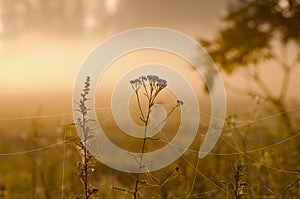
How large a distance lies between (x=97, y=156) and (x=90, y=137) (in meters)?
0.11

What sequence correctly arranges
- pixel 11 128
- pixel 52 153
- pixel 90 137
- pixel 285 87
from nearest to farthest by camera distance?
1. pixel 90 137
2. pixel 52 153
3. pixel 11 128
4. pixel 285 87

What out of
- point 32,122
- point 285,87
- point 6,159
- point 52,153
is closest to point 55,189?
point 52,153

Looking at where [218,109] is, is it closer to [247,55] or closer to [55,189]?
[55,189]

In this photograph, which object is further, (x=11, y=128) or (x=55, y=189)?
(x=11, y=128)

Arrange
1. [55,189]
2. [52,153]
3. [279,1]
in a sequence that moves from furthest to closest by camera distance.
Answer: [279,1], [52,153], [55,189]

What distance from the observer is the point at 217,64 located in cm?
1073

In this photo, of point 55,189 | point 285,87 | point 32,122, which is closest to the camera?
point 32,122

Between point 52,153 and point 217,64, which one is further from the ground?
point 217,64

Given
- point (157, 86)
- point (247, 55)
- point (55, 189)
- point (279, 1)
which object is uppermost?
point (279, 1)

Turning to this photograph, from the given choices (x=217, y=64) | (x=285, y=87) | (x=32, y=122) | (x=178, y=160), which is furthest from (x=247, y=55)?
(x=32, y=122)

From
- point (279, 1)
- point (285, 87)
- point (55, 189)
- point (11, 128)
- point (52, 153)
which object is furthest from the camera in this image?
point (279, 1)

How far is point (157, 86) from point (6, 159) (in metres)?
9.12

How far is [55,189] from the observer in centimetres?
593

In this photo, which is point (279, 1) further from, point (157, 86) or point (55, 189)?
point (157, 86)
